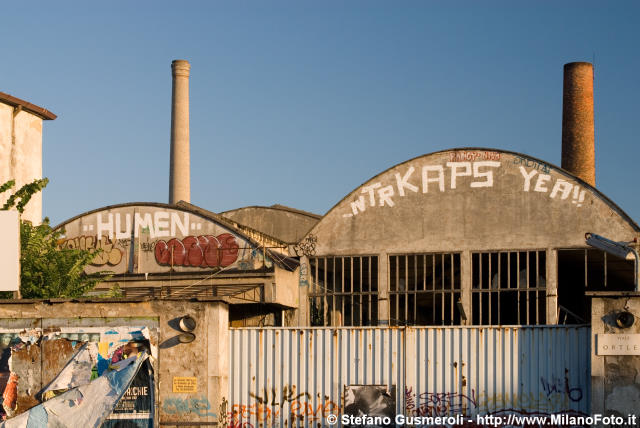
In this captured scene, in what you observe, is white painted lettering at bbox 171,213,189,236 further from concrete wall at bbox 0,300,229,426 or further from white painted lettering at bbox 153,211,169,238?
concrete wall at bbox 0,300,229,426

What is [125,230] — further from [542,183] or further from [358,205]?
[542,183]

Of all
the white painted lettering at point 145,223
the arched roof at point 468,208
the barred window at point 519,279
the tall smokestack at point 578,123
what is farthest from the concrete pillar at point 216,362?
the tall smokestack at point 578,123

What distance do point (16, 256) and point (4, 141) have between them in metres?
14.9

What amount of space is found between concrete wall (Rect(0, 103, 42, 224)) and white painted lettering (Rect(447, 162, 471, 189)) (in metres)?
15.1

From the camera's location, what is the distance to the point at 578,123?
42000 millimetres

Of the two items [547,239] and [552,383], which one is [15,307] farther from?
[547,239]

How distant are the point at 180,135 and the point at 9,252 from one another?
106 ft

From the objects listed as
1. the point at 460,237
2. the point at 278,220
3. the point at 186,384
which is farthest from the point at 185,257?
the point at 278,220

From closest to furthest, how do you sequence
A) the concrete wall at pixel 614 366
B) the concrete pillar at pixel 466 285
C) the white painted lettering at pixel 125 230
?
the concrete wall at pixel 614 366 → the concrete pillar at pixel 466 285 → the white painted lettering at pixel 125 230

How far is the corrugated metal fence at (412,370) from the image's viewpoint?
52.7ft

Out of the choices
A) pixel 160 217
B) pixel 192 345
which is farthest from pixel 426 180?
pixel 192 345

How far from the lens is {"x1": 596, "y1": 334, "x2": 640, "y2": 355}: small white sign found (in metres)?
15.4

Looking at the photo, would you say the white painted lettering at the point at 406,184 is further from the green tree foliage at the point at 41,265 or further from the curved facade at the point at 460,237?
the green tree foliage at the point at 41,265

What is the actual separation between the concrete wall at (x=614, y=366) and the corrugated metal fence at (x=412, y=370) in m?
0.33
